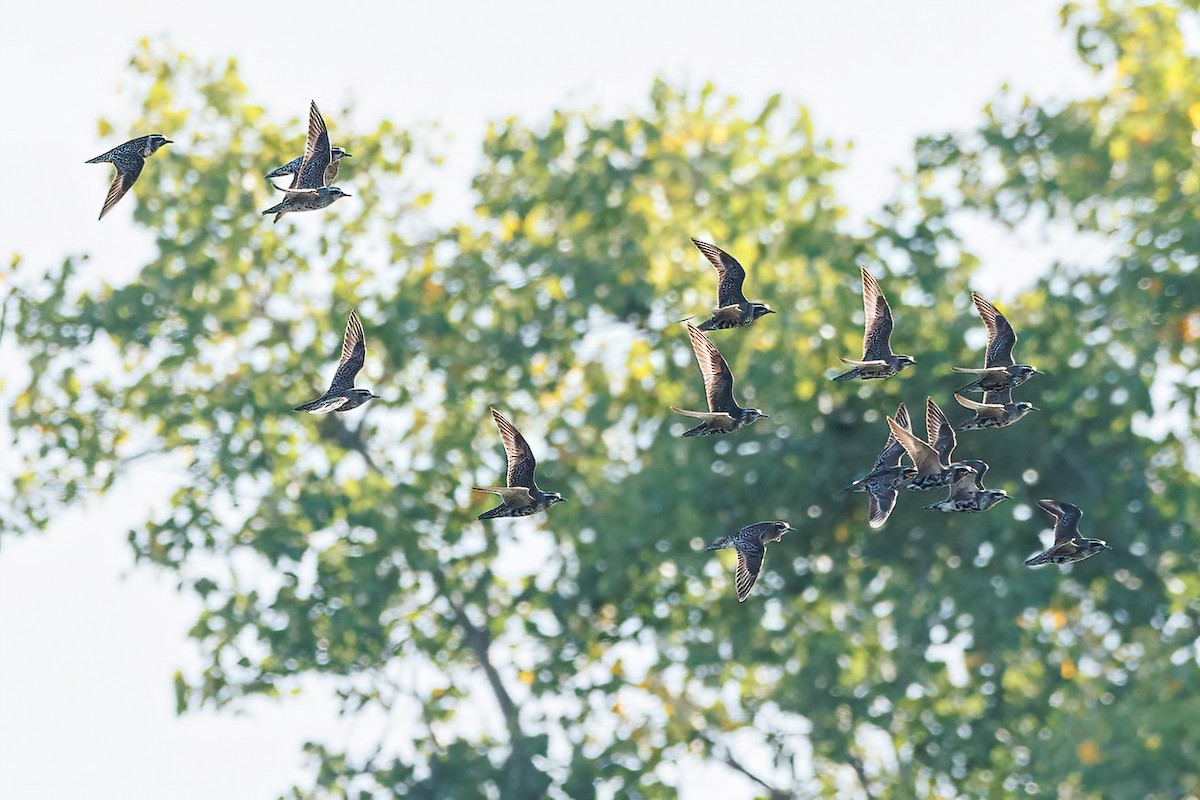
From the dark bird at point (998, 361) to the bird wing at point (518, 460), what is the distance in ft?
9.35

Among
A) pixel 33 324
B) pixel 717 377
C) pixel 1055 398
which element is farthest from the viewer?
pixel 33 324

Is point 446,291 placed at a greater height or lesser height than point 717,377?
greater

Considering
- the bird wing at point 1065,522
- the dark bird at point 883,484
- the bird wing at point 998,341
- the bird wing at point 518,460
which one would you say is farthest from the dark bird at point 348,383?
the bird wing at point 1065,522

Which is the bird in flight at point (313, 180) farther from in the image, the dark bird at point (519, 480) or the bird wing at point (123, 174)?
the dark bird at point (519, 480)

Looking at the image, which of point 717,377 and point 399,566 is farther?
point 399,566

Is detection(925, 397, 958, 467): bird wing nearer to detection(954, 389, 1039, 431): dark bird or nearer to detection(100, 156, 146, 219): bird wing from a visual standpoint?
detection(954, 389, 1039, 431): dark bird

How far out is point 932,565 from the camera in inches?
973

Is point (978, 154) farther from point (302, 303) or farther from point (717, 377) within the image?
point (717, 377)

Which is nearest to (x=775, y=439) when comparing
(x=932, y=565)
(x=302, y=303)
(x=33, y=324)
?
(x=932, y=565)

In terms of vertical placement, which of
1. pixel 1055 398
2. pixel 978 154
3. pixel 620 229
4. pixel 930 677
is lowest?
pixel 930 677

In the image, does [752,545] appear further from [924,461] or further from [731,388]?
[924,461]

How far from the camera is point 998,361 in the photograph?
14867 millimetres

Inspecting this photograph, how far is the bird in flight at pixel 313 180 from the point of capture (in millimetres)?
13211

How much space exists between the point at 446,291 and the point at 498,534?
3.25 metres
